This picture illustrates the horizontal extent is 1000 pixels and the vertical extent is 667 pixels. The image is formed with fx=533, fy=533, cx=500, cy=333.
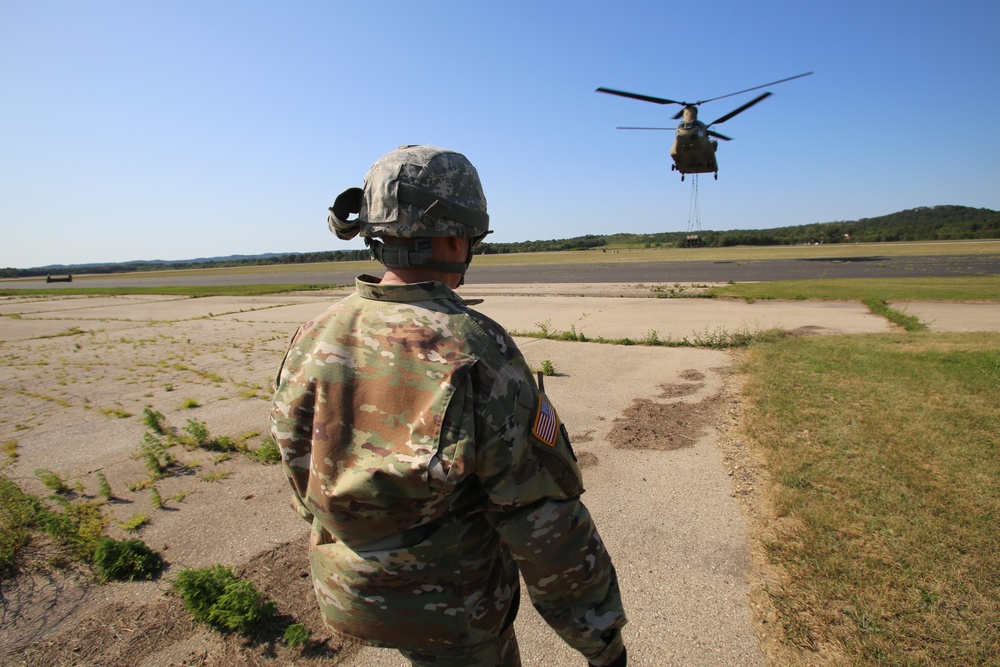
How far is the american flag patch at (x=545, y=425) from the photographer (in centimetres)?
159

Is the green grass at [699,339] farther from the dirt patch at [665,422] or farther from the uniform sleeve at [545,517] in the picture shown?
the uniform sleeve at [545,517]

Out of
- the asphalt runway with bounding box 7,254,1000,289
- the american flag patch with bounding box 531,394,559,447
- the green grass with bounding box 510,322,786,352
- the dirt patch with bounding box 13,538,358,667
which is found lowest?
the dirt patch with bounding box 13,538,358,667

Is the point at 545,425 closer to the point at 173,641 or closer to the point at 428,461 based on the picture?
the point at 428,461

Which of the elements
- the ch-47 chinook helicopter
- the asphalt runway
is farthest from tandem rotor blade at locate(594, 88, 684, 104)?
the asphalt runway

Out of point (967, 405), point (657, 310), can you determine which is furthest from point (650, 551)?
point (657, 310)

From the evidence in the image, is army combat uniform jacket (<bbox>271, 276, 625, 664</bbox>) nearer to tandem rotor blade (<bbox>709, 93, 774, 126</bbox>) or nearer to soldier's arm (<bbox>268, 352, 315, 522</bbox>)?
soldier's arm (<bbox>268, 352, 315, 522</bbox>)

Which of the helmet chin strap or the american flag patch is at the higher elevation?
the helmet chin strap

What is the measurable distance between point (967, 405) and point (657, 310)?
11242mm

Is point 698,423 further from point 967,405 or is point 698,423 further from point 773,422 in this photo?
point 967,405

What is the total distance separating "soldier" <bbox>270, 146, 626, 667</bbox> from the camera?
1511 mm

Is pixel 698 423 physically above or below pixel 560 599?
below

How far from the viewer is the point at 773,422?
6.07 metres

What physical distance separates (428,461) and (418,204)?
830 mm

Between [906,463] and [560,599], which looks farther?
[906,463]
